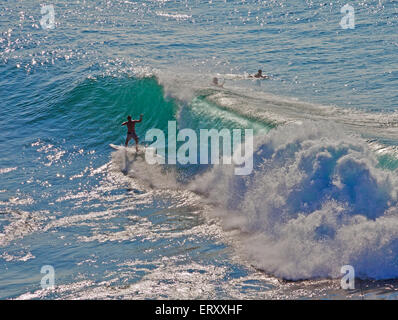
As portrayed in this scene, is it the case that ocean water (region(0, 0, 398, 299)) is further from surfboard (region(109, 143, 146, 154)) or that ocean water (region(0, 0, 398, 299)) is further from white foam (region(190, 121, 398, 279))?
surfboard (region(109, 143, 146, 154))

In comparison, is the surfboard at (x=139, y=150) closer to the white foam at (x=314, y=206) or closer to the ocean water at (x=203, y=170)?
the ocean water at (x=203, y=170)

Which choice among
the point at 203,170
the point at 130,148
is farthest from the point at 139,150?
the point at 203,170

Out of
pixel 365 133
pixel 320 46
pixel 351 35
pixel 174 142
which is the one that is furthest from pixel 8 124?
pixel 351 35

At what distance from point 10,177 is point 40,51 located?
47.8 ft

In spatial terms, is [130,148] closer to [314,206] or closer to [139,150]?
[139,150]

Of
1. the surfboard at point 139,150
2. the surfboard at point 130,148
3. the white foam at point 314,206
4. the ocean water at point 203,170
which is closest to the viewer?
the white foam at point 314,206

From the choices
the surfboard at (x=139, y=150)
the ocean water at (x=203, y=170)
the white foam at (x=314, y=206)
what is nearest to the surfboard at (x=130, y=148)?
the surfboard at (x=139, y=150)

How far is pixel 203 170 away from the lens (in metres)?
16.7

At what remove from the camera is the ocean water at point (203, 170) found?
11.0 metres

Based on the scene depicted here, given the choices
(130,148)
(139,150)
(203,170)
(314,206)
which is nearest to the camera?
(314,206)

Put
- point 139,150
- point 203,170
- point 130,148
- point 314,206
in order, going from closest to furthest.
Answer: point 314,206
point 203,170
point 139,150
point 130,148

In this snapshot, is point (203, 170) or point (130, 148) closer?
point (203, 170)
